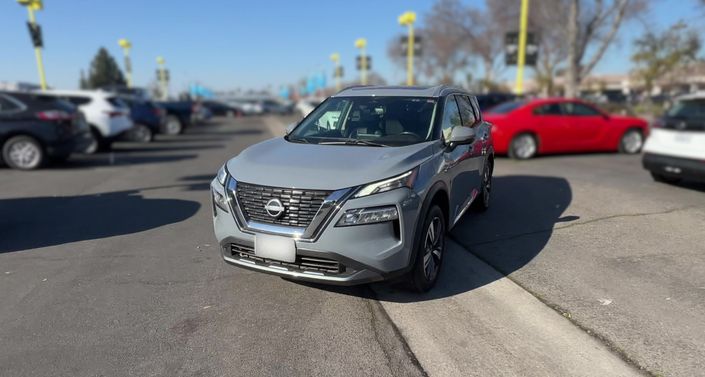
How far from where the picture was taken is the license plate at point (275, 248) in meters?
3.57

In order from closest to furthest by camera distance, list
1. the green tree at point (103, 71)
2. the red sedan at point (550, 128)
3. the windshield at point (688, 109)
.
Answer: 1. the windshield at point (688, 109)
2. the red sedan at point (550, 128)
3. the green tree at point (103, 71)

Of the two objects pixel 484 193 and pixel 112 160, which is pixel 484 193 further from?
pixel 112 160

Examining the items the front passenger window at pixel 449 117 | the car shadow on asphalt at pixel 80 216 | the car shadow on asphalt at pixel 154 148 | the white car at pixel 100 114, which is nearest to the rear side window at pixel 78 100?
the white car at pixel 100 114

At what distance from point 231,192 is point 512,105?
32.1ft

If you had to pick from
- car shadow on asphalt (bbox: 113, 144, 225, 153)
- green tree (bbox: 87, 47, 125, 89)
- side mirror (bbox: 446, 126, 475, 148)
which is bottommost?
car shadow on asphalt (bbox: 113, 144, 225, 153)

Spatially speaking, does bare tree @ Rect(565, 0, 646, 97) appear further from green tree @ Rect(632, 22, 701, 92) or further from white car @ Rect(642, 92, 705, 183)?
white car @ Rect(642, 92, 705, 183)

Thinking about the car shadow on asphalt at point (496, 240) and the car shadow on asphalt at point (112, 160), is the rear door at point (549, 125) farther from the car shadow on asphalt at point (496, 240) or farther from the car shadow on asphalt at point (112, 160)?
the car shadow on asphalt at point (112, 160)

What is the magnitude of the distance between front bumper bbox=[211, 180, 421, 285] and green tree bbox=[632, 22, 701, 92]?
114ft

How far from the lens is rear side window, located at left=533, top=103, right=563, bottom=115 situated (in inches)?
465

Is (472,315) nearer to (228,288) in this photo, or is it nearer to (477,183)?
(228,288)

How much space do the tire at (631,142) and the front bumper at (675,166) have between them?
5376 millimetres

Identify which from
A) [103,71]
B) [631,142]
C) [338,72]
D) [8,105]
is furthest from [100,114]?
[103,71]

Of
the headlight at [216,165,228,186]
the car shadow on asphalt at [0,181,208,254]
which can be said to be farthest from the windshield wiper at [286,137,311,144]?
the car shadow on asphalt at [0,181,208,254]

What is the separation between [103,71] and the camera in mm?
88688
